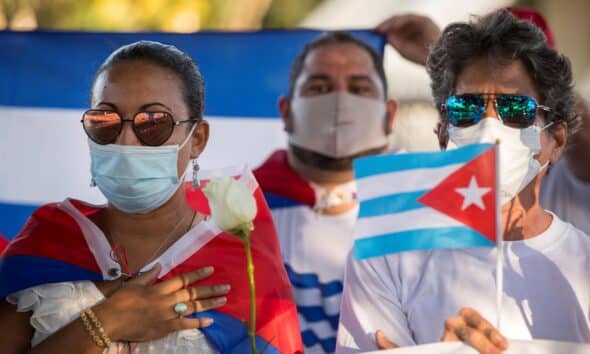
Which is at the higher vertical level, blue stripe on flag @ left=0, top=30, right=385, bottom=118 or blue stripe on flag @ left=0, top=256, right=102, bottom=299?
blue stripe on flag @ left=0, top=30, right=385, bottom=118

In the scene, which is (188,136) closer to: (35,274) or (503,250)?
(35,274)

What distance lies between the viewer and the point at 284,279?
434cm

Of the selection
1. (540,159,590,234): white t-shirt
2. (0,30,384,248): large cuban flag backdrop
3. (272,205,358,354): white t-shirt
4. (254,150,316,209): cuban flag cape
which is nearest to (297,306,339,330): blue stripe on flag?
(272,205,358,354): white t-shirt

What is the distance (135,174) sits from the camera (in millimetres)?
4227

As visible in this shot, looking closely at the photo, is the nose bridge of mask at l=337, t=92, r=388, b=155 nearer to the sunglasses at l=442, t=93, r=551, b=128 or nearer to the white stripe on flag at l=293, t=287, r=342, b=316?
the white stripe on flag at l=293, t=287, r=342, b=316

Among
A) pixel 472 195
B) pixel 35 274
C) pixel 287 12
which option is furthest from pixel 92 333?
pixel 287 12

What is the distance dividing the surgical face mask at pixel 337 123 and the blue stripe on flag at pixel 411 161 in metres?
2.26

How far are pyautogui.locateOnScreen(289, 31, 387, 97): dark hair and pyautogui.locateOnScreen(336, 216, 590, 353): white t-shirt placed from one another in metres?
2.18

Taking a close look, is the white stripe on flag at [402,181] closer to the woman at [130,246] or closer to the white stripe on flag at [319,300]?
the woman at [130,246]

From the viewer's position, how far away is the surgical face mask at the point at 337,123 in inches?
241

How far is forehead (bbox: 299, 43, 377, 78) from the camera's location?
6.15 m

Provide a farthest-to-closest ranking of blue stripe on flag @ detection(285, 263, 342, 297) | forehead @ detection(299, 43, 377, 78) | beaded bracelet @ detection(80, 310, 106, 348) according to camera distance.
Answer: forehead @ detection(299, 43, 377, 78) → blue stripe on flag @ detection(285, 263, 342, 297) → beaded bracelet @ detection(80, 310, 106, 348)

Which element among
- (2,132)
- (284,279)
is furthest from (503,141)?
(2,132)

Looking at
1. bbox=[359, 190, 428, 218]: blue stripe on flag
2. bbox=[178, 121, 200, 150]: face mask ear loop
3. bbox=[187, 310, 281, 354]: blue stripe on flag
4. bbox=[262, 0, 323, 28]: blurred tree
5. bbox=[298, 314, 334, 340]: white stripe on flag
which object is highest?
bbox=[262, 0, 323, 28]: blurred tree
